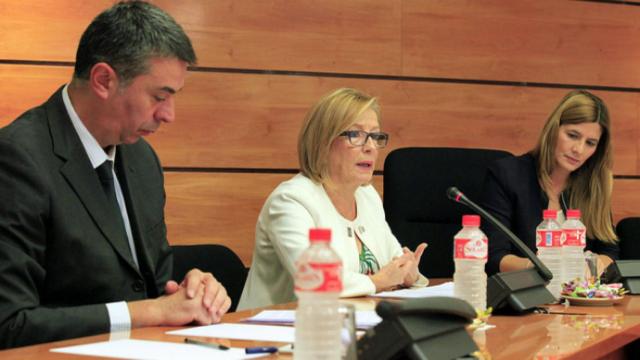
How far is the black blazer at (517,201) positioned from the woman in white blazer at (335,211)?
1.84 feet

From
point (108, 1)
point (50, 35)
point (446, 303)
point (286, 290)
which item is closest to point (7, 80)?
point (50, 35)

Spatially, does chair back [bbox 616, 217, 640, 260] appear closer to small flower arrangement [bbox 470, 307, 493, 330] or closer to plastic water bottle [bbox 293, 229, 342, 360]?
small flower arrangement [bbox 470, 307, 493, 330]

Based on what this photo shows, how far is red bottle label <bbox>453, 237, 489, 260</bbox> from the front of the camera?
8.05ft

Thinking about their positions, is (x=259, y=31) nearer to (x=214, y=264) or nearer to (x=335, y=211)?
(x=335, y=211)

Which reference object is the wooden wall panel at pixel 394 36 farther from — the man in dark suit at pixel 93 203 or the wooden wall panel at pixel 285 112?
the man in dark suit at pixel 93 203

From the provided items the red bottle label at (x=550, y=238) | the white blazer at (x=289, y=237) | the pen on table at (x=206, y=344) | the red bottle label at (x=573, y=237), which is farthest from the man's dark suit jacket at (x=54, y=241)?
the red bottle label at (x=573, y=237)

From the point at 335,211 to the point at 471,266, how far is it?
885 mm

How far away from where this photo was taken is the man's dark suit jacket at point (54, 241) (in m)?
2.01

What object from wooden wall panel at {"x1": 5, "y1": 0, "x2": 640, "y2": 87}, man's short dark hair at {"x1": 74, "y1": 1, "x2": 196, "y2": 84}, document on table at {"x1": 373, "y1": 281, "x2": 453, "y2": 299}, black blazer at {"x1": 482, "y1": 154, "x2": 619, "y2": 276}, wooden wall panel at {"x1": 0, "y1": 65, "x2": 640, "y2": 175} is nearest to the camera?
man's short dark hair at {"x1": 74, "y1": 1, "x2": 196, "y2": 84}

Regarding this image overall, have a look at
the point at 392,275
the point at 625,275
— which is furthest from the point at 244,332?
the point at 625,275

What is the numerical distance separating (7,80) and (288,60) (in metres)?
1.35

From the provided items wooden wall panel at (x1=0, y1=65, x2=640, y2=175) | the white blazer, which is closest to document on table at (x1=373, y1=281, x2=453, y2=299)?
the white blazer

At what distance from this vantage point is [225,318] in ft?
7.38

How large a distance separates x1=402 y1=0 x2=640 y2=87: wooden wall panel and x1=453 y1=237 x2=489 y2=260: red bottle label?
2.49 meters
